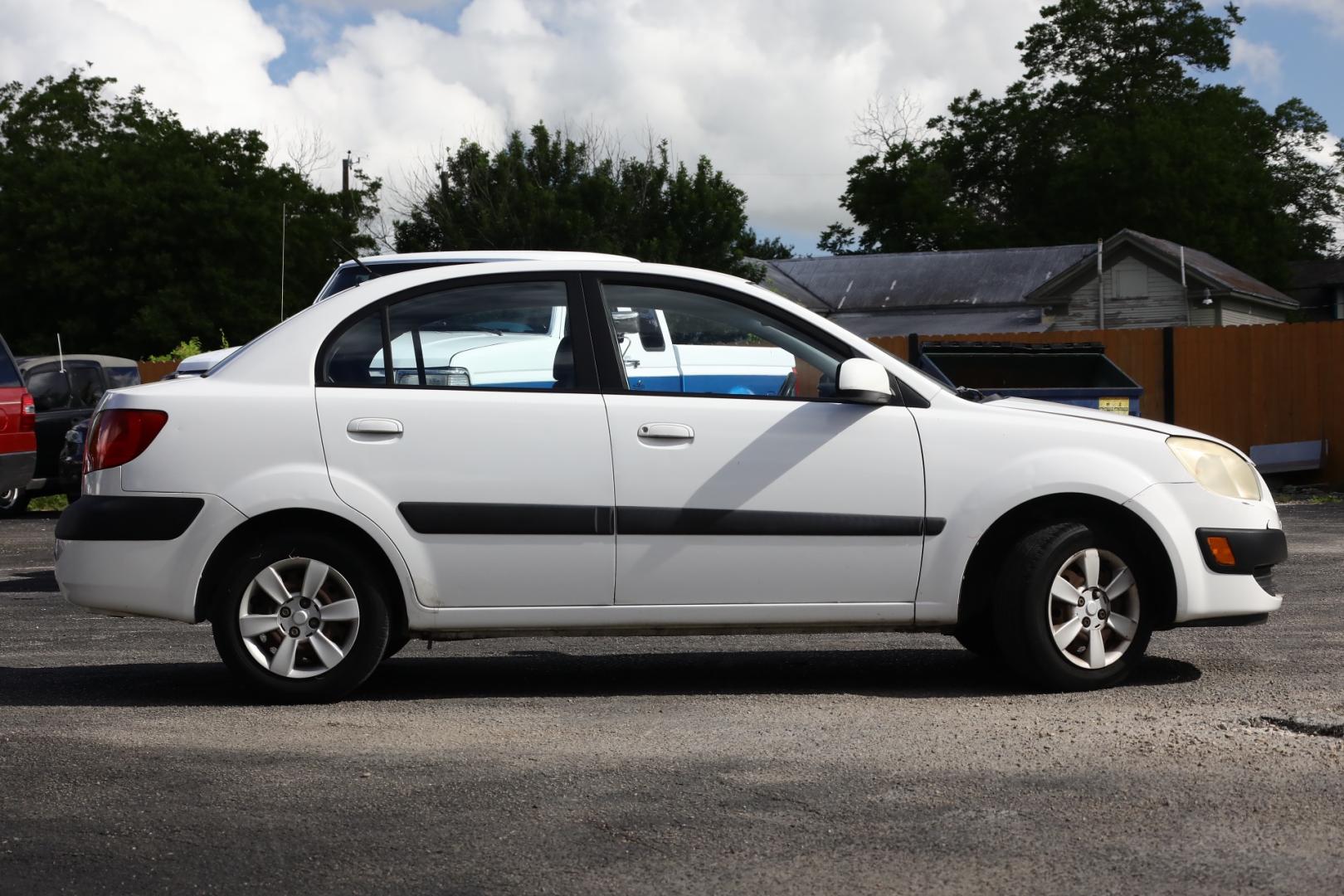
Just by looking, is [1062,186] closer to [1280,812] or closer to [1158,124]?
[1158,124]

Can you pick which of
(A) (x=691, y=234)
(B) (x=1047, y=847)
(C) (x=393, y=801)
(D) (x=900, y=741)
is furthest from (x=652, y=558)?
(A) (x=691, y=234)

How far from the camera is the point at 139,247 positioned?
171 feet

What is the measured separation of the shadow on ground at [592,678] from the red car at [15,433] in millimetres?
7446

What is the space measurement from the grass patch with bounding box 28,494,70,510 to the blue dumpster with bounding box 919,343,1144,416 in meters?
12.0

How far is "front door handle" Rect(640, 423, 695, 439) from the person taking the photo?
6066 mm

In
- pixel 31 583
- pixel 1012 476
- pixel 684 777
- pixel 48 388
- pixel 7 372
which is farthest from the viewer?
pixel 48 388

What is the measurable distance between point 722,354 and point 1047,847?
300 cm

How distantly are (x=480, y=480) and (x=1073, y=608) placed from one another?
2.26 meters

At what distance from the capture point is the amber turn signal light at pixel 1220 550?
20.4ft

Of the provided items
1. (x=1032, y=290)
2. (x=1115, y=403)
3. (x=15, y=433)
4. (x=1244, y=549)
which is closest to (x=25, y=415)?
(x=15, y=433)

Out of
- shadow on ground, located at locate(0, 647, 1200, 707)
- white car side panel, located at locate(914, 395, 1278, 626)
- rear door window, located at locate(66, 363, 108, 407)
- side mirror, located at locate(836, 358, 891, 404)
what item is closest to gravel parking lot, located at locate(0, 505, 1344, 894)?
shadow on ground, located at locate(0, 647, 1200, 707)

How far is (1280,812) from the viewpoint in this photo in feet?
14.3

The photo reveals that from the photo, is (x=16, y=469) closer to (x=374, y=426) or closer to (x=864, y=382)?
(x=374, y=426)

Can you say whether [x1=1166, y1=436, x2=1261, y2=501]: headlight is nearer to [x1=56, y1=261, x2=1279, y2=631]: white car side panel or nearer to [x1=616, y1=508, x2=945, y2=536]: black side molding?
[x1=56, y1=261, x2=1279, y2=631]: white car side panel
